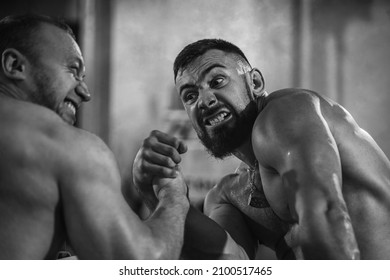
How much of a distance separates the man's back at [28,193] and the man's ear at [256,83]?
2.37 feet

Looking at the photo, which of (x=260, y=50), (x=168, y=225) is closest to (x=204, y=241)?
(x=168, y=225)

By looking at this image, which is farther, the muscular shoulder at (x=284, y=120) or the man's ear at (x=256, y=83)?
the man's ear at (x=256, y=83)

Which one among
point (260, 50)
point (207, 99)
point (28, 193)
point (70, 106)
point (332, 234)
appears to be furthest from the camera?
point (260, 50)

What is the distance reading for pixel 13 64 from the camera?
1013 mm

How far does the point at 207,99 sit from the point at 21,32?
517mm

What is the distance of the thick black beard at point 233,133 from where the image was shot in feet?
4.56

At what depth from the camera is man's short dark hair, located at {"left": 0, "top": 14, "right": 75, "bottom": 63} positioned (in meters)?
1.02

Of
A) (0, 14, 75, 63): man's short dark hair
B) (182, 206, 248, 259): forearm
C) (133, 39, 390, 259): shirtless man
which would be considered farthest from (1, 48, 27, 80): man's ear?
(182, 206, 248, 259): forearm

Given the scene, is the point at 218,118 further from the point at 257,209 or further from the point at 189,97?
the point at 257,209

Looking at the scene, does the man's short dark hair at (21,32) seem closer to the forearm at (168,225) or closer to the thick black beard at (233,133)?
the forearm at (168,225)

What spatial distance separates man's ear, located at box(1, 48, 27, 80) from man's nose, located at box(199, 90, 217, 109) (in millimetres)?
503

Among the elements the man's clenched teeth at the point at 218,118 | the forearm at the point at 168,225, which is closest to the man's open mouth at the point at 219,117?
the man's clenched teeth at the point at 218,118

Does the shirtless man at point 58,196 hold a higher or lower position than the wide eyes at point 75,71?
lower

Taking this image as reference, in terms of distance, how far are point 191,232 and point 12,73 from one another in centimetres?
50
